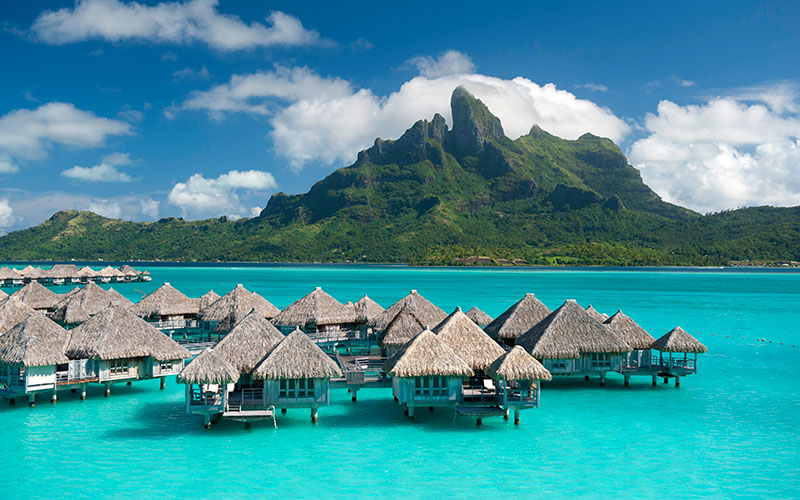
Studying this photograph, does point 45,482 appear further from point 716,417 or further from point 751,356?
point 751,356

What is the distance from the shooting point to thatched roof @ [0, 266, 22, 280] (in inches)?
3738

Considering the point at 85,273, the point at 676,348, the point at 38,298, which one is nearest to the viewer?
the point at 676,348

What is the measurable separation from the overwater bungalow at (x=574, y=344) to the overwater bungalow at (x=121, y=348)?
15658 millimetres

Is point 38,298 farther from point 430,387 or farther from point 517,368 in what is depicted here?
point 517,368

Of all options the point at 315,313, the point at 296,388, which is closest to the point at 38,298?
the point at 315,313

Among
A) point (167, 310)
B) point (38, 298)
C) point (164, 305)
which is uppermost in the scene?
point (38, 298)

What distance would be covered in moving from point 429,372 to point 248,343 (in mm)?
6957

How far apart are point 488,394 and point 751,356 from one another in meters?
25.1

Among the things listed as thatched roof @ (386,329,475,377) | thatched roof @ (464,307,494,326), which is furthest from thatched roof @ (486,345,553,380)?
thatched roof @ (464,307,494,326)

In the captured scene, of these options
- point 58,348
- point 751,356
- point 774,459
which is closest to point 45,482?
point 58,348

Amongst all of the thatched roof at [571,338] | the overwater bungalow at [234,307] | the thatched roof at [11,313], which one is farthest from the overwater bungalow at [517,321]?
the thatched roof at [11,313]

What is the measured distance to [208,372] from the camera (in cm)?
2102

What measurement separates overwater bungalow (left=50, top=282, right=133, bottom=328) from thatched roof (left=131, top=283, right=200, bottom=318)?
3.90ft

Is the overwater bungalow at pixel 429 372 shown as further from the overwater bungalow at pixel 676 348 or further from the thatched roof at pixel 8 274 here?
the thatched roof at pixel 8 274
